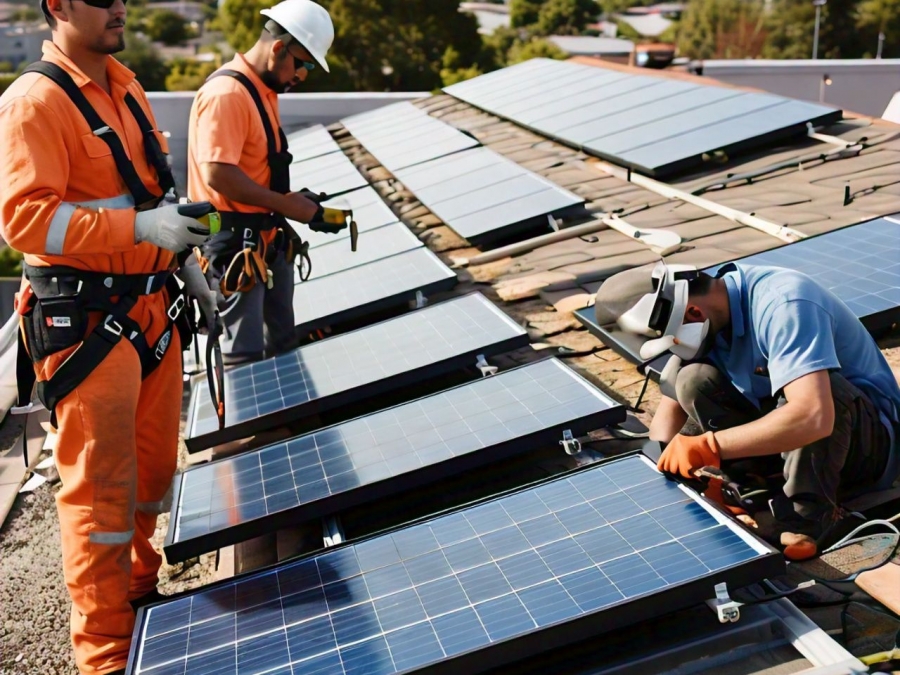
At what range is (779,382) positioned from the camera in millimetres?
3943

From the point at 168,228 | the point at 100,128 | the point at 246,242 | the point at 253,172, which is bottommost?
the point at 246,242

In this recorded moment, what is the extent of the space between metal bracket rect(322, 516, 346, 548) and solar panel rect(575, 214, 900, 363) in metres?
1.90

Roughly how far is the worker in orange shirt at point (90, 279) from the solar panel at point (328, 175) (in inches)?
246

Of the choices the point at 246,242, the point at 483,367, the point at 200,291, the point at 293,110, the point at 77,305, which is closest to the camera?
the point at 77,305

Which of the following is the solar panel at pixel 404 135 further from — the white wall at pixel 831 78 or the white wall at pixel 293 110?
the white wall at pixel 831 78

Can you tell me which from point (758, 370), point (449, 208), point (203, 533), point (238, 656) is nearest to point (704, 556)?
point (758, 370)

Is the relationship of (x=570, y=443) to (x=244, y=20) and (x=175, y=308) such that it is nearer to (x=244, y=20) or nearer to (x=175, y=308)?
(x=175, y=308)

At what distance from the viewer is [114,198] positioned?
4.43 metres

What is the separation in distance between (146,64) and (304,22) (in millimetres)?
65811

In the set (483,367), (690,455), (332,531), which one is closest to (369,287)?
(483,367)

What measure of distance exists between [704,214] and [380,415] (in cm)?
359

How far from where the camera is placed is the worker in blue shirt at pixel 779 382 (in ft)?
12.9

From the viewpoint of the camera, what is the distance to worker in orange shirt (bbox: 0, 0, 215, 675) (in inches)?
162

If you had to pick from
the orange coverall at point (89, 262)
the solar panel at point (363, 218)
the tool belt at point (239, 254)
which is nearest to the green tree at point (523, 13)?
the solar panel at point (363, 218)
